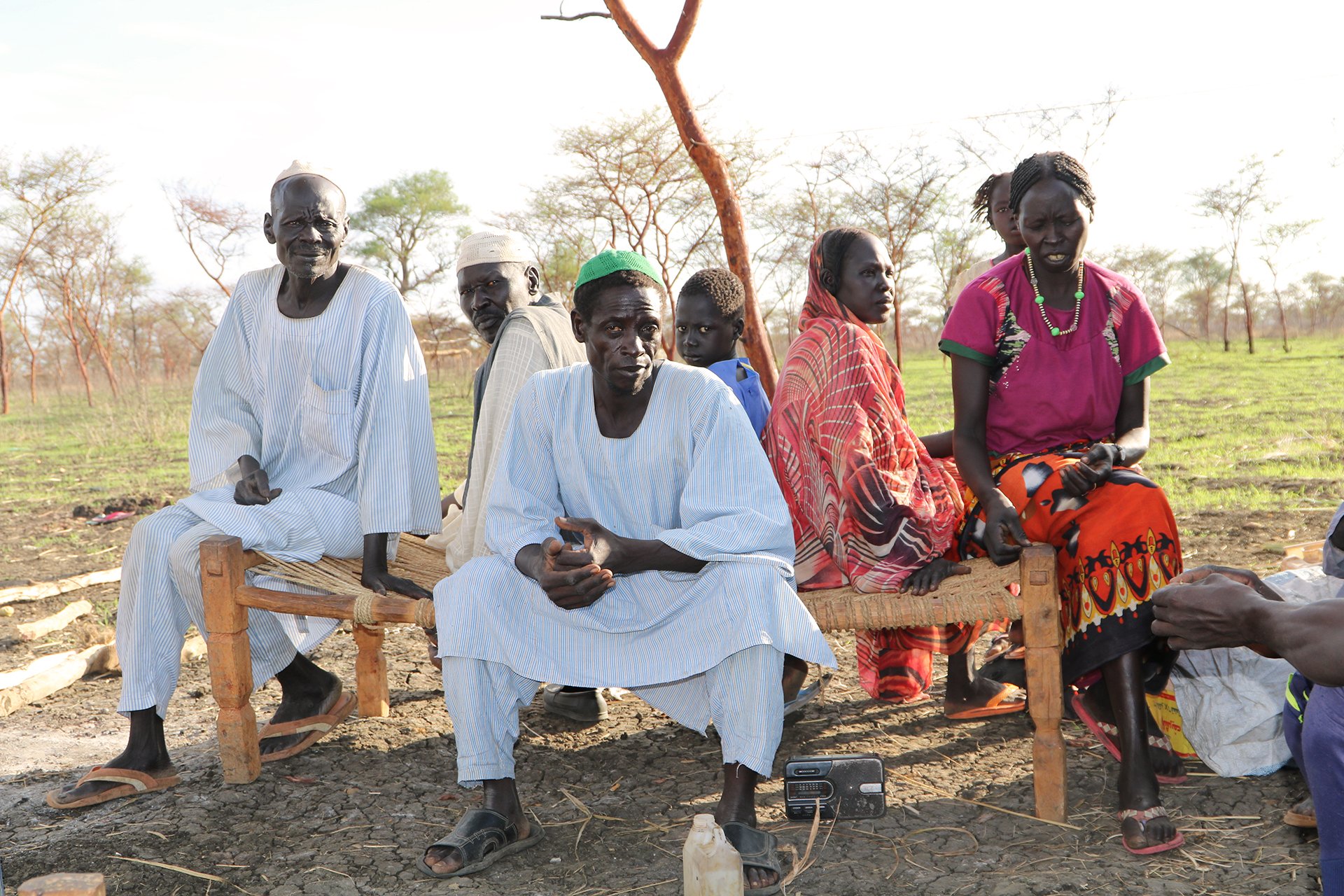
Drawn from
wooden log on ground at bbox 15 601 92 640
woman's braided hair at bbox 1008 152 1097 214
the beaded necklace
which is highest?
woman's braided hair at bbox 1008 152 1097 214

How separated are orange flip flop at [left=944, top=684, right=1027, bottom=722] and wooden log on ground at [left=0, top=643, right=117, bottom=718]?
3572mm

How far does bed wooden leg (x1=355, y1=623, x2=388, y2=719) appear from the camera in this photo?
3.84 meters

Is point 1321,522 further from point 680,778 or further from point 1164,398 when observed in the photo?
point 1164,398

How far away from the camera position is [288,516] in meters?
3.49

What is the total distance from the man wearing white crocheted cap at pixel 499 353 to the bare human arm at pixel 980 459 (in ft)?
4.51

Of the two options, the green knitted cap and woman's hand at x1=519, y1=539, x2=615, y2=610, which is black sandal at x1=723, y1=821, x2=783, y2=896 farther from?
the green knitted cap

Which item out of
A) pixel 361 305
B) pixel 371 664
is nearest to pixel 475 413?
pixel 361 305

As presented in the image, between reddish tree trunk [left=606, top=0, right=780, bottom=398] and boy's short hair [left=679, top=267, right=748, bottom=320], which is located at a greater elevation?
reddish tree trunk [left=606, top=0, right=780, bottom=398]

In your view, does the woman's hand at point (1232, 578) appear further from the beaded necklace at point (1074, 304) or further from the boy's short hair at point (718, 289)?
the boy's short hair at point (718, 289)

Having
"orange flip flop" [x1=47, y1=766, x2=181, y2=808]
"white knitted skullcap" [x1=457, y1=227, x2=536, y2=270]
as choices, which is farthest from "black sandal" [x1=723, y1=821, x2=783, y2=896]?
"white knitted skullcap" [x1=457, y1=227, x2=536, y2=270]

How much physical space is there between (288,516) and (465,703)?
1180 mm

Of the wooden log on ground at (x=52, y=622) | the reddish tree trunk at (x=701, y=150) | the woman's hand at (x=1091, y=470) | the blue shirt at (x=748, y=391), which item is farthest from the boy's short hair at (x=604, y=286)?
the reddish tree trunk at (x=701, y=150)

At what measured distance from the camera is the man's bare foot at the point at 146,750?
318 centimetres

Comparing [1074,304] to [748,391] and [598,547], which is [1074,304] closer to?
[748,391]
